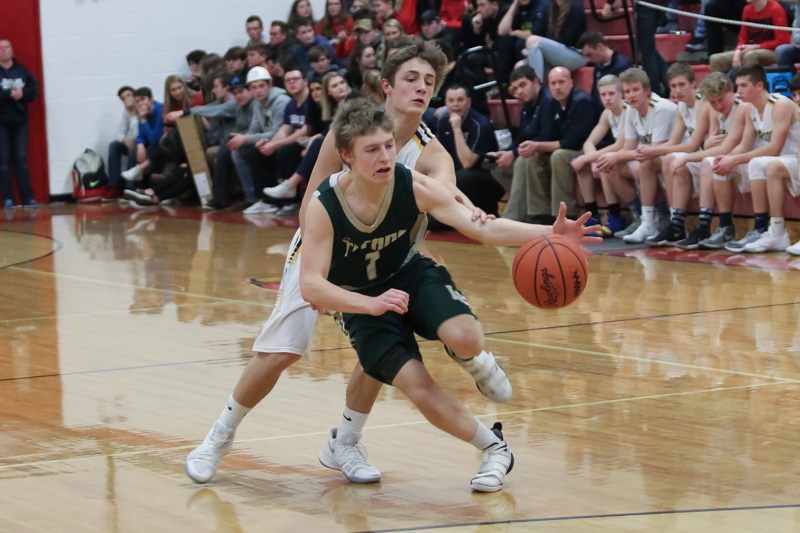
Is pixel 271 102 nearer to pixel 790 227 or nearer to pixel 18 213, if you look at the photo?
pixel 18 213

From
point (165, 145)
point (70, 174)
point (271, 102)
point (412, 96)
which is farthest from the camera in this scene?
point (70, 174)

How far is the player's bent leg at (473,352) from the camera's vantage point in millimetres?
3799

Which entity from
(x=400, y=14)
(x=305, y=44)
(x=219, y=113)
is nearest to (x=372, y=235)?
(x=400, y=14)

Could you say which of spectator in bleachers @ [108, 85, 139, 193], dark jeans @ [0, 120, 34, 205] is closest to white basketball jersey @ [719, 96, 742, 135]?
spectator in bleachers @ [108, 85, 139, 193]

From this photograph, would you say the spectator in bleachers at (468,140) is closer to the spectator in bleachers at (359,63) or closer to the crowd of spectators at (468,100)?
the crowd of spectators at (468,100)

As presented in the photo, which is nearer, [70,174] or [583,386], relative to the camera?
[583,386]

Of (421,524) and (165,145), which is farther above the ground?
(421,524)

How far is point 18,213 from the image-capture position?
50.8ft

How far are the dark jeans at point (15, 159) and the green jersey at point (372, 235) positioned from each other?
43.8ft

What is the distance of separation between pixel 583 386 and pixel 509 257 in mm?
4614

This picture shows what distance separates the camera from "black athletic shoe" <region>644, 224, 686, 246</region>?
1008 centimetres

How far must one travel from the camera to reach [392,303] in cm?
353

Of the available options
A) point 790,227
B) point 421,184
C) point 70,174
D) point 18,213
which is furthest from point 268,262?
point 70,174

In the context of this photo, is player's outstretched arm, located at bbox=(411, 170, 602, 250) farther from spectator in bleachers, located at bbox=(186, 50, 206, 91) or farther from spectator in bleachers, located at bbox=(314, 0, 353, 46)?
spectator in bleachers, located at bbox=(186, 50, 206, 91)
